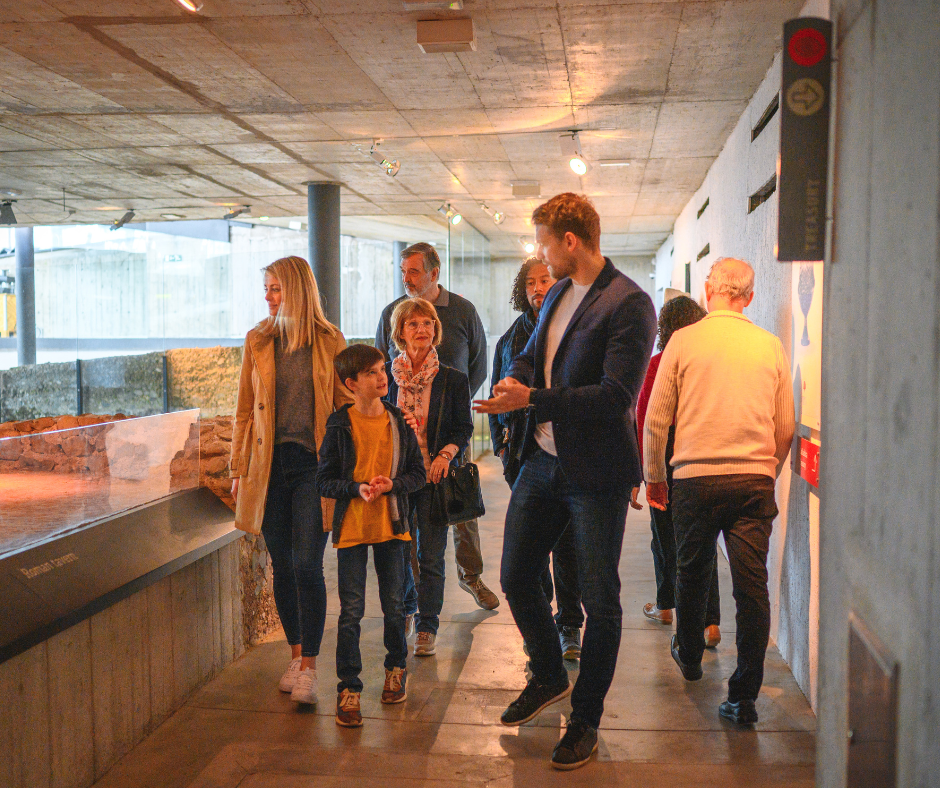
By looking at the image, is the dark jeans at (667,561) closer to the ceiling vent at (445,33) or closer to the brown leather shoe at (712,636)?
the brown leather shoe at (712,636)

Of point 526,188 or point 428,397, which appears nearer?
point 428,397

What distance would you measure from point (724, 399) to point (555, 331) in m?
0.67

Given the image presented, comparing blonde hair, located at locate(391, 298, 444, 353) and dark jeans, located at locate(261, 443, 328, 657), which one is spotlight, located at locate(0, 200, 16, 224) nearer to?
blonde hair, located at locate(391, 298, 444, 353)

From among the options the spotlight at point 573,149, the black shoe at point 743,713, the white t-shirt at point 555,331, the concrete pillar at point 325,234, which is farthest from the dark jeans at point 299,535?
the concrete pillar at point 325,234

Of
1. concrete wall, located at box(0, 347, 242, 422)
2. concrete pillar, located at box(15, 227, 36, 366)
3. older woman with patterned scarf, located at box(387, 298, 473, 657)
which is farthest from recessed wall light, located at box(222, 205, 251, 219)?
older woman with patterned scarf, located at box(387, 298, 473, 657)

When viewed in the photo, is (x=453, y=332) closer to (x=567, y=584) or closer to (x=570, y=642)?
(x=567, y=584)

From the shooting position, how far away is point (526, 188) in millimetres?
8188

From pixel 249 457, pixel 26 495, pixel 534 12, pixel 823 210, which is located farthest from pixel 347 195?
pixel 823 210

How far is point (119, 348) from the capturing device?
1066cm

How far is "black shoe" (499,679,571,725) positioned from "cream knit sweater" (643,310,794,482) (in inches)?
33.1

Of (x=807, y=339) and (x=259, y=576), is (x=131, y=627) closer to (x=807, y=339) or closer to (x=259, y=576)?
(x=259, y=576)

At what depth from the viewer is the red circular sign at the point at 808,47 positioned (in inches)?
61.7

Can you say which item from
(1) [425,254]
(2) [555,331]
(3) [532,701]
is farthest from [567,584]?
(1) [425,254]

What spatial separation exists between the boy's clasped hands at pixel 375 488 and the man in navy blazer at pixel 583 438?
1.52 ft
